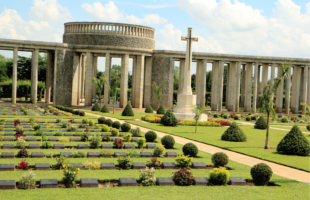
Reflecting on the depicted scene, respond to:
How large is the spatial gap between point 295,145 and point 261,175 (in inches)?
317

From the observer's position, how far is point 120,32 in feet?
186

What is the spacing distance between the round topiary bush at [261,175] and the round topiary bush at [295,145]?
7.72 meters

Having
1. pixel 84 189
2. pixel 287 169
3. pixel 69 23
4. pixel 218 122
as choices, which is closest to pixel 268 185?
pixel 287 169

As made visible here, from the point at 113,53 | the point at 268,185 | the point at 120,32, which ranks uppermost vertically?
Answer: the point at 120,32

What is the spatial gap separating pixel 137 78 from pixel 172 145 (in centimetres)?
3769

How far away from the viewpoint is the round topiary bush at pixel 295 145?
1880 centimetres

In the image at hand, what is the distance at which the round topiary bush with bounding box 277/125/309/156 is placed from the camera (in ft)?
61.7

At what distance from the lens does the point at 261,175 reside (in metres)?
12.1

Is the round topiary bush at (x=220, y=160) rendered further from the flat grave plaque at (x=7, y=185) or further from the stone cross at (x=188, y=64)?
the stone cross at (x=188, y=64)

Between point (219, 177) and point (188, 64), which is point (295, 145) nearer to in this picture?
point (219, 177)

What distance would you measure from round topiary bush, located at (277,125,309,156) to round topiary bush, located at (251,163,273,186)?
7.72 m

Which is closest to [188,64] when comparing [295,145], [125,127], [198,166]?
[125,127]

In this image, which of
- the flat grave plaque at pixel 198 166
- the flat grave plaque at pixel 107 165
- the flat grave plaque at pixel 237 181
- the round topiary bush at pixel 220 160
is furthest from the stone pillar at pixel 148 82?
the flat grave plaque at pixel 237 181

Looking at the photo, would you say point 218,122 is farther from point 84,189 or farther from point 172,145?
point 84,189
